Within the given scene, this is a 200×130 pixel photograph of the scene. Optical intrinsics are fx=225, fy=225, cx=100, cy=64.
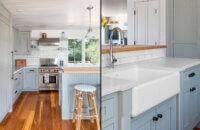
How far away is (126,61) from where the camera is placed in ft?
4.53

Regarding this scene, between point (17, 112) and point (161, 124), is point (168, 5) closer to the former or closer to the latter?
point (161, 124)

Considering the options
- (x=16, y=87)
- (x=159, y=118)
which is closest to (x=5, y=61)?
(x=16, y=87)

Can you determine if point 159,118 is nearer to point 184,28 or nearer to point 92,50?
point 92,50

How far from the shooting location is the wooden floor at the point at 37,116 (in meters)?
2.32

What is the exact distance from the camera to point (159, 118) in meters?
1.01

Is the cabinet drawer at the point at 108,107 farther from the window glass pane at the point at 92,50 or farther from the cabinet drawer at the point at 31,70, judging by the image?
the cabinet drawer at the point at 31,70

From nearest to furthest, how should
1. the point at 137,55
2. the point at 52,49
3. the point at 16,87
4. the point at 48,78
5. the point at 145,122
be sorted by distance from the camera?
the point at 145,122, the point at 137,55, the point at 16,87, the point at 48,78, the point at 52,49

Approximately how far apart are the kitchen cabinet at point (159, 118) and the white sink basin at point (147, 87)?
81 millimetres

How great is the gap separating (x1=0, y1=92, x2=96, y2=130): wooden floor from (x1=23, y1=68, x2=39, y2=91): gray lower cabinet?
395 mm

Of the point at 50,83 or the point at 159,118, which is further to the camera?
the point at 50,83

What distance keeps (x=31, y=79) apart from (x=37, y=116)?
165cm

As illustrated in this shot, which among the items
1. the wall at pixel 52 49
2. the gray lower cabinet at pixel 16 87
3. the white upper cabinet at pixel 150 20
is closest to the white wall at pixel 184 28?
the white upper cabinet at pixel 150 20

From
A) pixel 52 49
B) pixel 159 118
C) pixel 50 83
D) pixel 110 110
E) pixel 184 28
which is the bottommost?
pixel 50 83

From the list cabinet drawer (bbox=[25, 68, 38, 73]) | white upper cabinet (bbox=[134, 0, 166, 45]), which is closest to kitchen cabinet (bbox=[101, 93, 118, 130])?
white upper cabinet (bbox=[134, 0, 166, 45])
